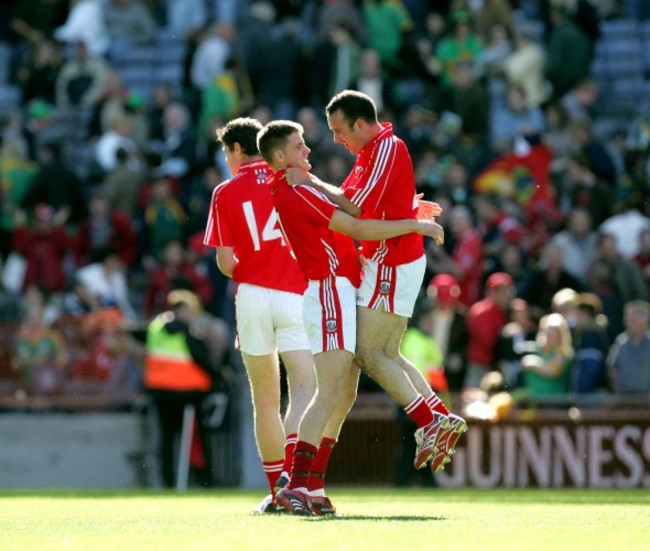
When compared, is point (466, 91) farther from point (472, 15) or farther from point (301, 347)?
point (301, 347)

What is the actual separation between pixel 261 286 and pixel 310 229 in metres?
Answer: 1.09

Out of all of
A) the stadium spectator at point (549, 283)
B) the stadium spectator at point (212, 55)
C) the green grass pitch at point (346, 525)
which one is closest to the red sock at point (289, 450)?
the green grass pitch at point (346, 525)

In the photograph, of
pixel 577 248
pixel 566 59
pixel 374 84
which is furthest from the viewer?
pixel 566 59

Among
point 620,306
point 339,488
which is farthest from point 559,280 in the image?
point 339,488

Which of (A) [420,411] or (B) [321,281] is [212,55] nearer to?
(B) [321,281]

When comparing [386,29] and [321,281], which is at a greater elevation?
[386,29]

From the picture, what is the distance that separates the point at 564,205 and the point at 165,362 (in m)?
5.27

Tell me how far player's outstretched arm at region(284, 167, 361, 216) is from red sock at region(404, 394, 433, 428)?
114 cm

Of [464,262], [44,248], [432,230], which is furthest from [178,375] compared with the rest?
[432,230]

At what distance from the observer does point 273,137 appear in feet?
34.7

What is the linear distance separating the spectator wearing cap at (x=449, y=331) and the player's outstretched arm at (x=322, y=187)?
8032 mm

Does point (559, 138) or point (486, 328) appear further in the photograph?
point (559, 138)

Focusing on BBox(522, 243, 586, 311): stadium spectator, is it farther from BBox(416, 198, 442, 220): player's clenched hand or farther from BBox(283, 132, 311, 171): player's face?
BBox(283, 132, 311, 171): player's face

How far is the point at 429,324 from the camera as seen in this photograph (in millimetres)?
18203
